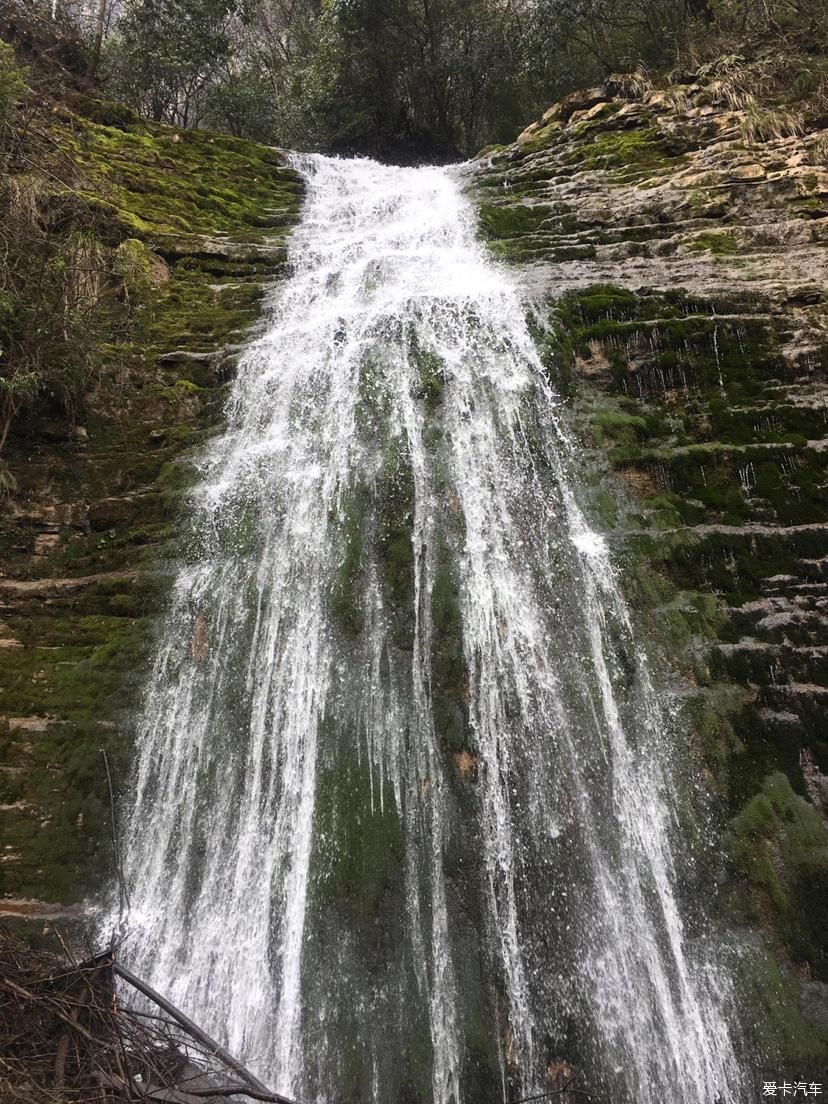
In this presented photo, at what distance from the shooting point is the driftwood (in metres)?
2.91

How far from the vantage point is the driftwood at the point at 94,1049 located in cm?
291

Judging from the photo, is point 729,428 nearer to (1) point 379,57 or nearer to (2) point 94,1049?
(2) point 94,1049

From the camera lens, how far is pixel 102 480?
624cm

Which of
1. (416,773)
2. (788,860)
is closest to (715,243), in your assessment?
(788,860)

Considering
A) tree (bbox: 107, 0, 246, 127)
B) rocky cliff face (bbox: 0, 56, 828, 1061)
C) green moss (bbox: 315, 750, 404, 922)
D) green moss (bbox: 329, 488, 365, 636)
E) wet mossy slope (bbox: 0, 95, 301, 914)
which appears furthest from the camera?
tree (bbox: 107, 0, 246, 127)

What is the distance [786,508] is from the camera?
5.40m

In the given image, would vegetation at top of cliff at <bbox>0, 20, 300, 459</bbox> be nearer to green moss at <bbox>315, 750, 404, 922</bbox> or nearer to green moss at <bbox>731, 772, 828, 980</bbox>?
green moss at <bbox>315, 750, 404, 922</bbox>

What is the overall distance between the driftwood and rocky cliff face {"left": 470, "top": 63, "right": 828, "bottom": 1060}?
3.24 meters

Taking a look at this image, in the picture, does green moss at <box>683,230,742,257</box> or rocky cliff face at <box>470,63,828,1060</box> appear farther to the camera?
green moss at <box>683,230,742,257</box>

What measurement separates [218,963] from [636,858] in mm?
2810

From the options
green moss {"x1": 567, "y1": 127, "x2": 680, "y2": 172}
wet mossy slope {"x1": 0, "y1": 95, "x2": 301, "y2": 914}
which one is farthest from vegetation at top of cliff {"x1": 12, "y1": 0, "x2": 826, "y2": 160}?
wet mossy slope {"x1": 0, "y1": 95, "x2": 301, "y2": 914}

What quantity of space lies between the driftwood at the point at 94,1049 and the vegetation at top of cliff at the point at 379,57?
47.5 ft

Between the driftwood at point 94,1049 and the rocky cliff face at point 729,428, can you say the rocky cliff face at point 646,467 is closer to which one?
the rocky cliff face at point 729,428

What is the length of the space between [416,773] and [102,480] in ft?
13.7
